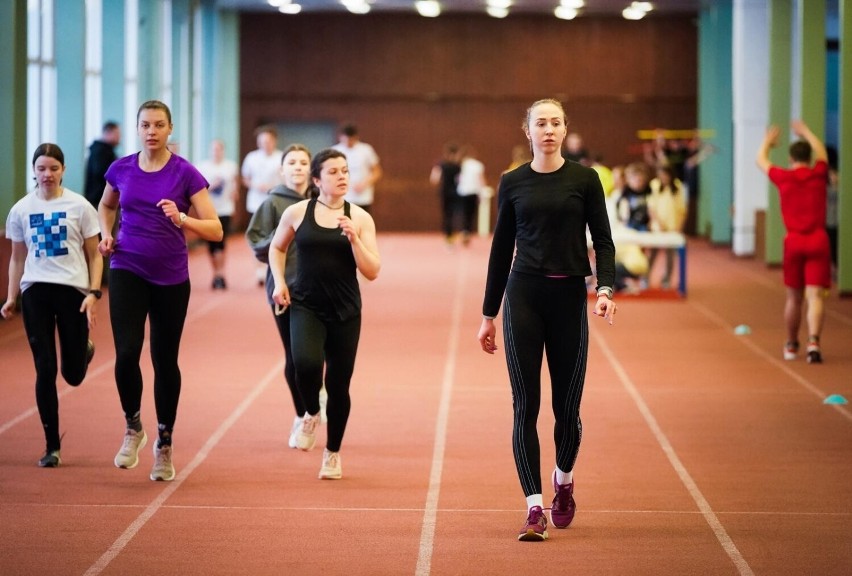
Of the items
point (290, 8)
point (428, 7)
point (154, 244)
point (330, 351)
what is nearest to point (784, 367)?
point (330, 351)

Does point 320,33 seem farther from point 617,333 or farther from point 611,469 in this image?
point 611,469

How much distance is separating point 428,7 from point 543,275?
88.2 ft

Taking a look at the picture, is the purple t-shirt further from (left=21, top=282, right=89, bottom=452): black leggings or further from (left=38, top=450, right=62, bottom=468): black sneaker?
(left=38, top=450, right=62, bottom=468): black sneaker

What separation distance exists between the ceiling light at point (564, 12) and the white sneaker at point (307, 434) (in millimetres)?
24731

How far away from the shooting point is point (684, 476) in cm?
788

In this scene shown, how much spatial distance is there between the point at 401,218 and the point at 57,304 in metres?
27.9

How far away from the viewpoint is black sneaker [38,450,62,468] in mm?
7961

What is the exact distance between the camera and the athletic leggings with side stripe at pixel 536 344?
624 centimetres

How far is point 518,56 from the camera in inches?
1382

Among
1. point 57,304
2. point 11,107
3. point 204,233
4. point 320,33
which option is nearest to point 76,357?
point 57,304

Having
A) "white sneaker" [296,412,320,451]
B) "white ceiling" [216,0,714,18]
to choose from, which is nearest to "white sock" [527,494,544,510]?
"white sneaker" [296,412,320,451]

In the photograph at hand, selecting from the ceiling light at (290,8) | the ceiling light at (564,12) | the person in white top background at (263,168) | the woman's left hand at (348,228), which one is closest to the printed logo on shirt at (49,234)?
the woman's left hand at (348,228)

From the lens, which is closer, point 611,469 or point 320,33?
point 611,469

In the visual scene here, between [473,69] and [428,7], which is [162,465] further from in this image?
[473,69]
